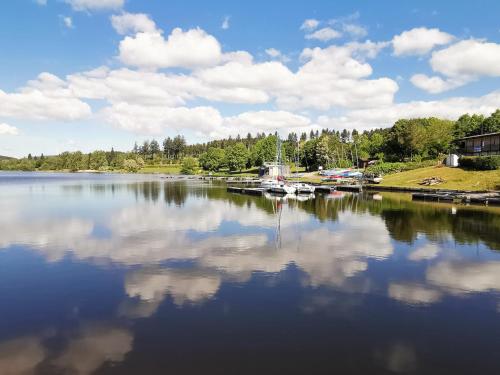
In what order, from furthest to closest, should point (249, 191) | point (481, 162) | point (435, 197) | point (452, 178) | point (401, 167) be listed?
point (401, 167) < point (249, 191) < point (452, 178) < point (481, 162) < point (435, 197)

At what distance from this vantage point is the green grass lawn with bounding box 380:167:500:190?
84.8m

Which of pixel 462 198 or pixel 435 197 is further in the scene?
pixel 435 197

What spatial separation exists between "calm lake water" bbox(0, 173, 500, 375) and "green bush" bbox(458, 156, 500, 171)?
54.1 meters

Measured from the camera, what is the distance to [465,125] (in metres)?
159

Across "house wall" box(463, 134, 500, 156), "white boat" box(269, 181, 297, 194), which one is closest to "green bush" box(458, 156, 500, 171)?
"house wall" box(463, 134, 500, 156)

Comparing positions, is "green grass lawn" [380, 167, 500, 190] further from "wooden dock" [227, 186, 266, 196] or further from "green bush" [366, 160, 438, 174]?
"wooden dock" [227, 186, 266, 196]

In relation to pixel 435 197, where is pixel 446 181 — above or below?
above

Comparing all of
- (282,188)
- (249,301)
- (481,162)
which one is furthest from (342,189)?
(249,301)

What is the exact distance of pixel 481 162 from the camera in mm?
92062

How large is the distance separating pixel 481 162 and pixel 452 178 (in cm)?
736

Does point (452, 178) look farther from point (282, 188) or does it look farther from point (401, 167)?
point (282, 188)

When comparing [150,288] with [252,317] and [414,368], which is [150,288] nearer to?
[252,317]

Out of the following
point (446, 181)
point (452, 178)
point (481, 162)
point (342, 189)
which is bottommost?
point (342, 189)

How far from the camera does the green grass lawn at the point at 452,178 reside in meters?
84.8
